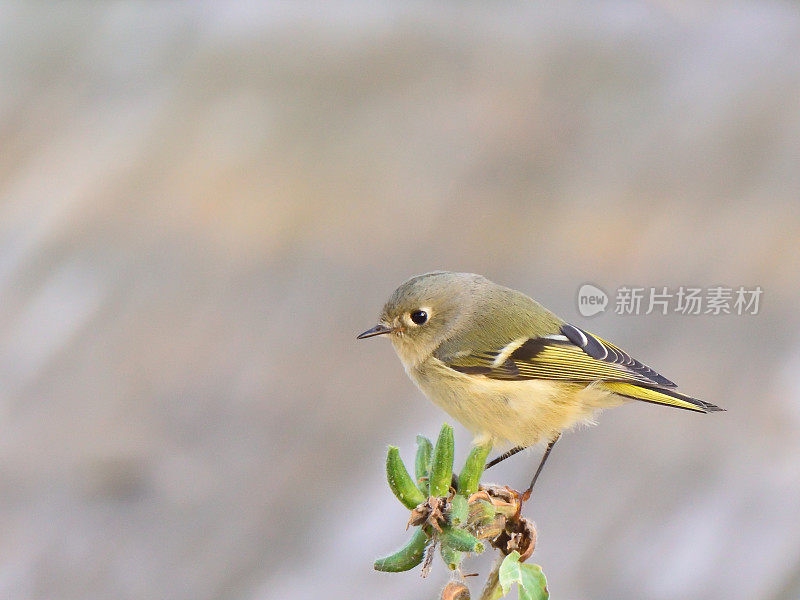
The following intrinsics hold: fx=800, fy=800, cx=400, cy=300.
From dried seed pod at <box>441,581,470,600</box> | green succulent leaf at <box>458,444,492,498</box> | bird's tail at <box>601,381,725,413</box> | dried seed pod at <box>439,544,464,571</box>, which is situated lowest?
dried seed pod at <box>441,581,470,600</box>

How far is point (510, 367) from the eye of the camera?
68 centimetres

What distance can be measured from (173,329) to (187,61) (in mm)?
430

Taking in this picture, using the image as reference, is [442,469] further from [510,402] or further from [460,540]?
[510,402]

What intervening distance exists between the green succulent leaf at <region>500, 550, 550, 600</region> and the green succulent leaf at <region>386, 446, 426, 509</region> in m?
0.05

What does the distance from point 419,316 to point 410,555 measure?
301 millimetres

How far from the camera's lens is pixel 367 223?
4.15ft

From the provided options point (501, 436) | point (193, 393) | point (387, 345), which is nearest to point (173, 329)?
point (193, 393)

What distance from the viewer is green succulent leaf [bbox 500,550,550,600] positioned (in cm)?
33

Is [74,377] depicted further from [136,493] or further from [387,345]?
[387,345]

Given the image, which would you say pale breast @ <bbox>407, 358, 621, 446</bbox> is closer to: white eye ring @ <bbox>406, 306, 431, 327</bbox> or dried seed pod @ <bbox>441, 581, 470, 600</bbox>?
white eye ring @ <bbox>406, 306, 431, 327</bbox>

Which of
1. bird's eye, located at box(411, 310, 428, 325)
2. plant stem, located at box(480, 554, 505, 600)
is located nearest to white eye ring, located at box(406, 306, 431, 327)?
bird's eye, located at box(411, 310, 428, 325)

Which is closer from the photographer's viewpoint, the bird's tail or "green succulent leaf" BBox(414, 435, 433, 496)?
"green succulent leaf" BBox(414, 435, 433, 496)

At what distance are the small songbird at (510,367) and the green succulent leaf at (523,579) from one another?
0.89ft

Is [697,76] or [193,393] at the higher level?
[697,76]
